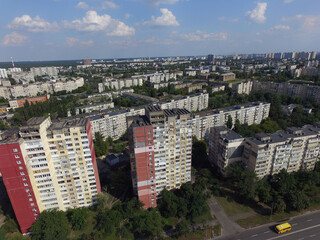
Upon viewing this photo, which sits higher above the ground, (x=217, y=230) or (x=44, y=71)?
(x=44, y=71)

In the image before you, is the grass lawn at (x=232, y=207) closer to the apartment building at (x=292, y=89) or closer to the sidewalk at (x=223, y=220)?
the sidewalk at (x=223, y=220)

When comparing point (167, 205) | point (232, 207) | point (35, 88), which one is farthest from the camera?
point (35, 88)

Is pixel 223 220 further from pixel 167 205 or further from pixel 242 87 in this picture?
pixel 242 87

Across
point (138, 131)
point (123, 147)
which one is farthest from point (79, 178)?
point (123, 147)

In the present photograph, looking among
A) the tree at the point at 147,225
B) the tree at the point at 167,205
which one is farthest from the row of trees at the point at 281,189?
the tree at the point at 147,225

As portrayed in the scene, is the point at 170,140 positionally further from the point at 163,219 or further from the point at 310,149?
the point at 310,149

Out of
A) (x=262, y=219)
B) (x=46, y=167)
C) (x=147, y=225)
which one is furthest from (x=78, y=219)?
(x=262, y=219)

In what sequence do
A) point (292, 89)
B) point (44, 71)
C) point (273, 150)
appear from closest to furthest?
point (273, 150) → point (292, 89) → point (44, 71)
